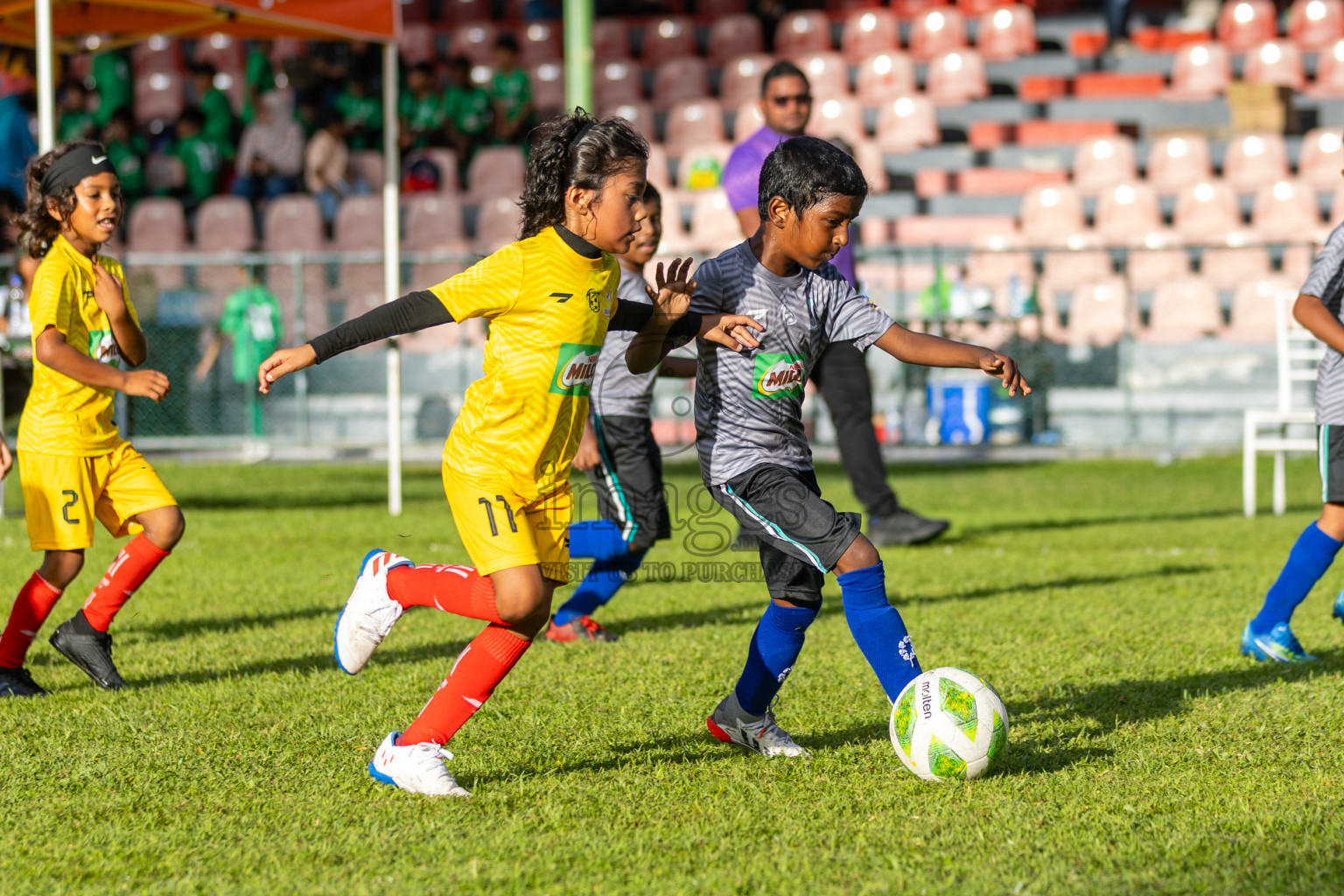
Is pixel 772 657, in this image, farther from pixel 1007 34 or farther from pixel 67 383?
pixel 1007 34

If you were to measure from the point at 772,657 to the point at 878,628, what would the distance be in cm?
33

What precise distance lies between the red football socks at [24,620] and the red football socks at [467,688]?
170 cm

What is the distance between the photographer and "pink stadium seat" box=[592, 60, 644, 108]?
1780 centimetres

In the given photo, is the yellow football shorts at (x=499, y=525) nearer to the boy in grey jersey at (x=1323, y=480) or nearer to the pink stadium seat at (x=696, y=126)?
the boy in grey jersey at (x=1323, y=480)

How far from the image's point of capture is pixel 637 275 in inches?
216

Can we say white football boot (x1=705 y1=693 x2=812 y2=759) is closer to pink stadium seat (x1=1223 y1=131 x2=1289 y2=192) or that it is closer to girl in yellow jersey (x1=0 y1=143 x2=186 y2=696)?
girl in yellow jersey (x1=0 y1=143 x2=186 y2=696)

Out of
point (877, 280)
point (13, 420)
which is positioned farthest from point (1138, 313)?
point (13, 420)

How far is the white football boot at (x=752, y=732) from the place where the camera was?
366 cm

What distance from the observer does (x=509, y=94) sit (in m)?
16.5

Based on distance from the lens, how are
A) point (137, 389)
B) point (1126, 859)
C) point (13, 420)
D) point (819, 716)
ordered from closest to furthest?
point (1126, 859) → point (137, 389) → point (819, 716) → point (13, 420)

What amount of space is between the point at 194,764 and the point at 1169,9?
19.8 m

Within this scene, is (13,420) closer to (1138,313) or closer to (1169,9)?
(1138,313)

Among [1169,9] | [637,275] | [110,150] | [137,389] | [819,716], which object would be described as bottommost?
[819,716]

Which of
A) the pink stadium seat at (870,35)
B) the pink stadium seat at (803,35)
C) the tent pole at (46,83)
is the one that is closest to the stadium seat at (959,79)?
the pink stadium seat at (870,35)
